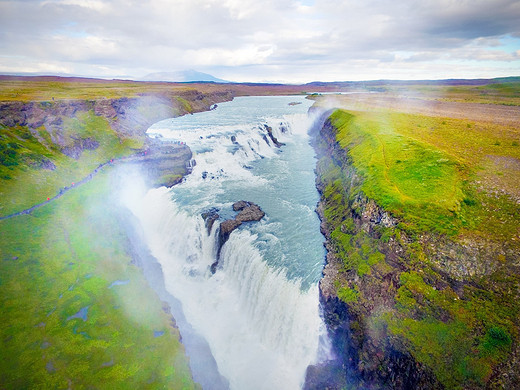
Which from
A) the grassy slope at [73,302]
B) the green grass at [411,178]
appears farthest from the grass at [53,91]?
the green grass at [411,178]

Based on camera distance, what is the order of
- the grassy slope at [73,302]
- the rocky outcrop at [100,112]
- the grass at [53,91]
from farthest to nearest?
the grass at [53,91] < the rocky outcrop at [100,112] < the grassy slope at [73,302]

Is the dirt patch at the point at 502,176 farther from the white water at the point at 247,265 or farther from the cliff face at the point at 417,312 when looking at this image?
the white water at the point at 247,265

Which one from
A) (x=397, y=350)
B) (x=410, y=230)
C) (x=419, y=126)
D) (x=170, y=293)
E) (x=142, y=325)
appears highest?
(x=419, y=126)

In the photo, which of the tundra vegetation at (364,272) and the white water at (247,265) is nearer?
the tundra vegetation at (364,272)

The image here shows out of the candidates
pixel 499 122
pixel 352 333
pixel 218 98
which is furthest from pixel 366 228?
pixel 218 98

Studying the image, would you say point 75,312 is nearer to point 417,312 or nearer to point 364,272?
point 364,272

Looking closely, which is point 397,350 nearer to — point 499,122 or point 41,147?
point 499,122
